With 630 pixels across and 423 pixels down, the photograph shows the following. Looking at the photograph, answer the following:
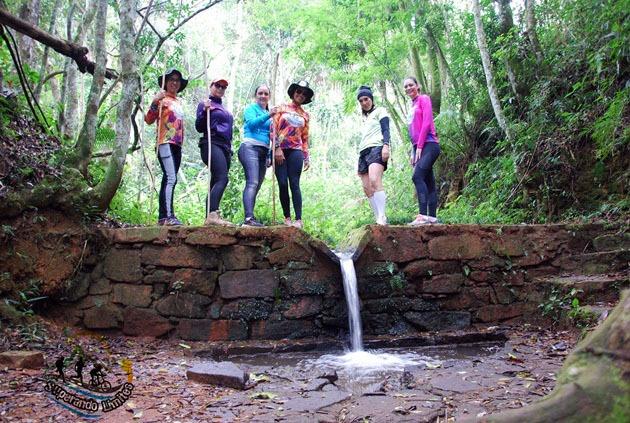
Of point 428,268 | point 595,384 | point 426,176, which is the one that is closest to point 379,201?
point 426,176

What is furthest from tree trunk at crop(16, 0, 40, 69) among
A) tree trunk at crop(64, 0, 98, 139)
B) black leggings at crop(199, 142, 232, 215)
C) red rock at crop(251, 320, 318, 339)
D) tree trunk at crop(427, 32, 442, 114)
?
tree trunk at crop(427, 32, 442, 114)

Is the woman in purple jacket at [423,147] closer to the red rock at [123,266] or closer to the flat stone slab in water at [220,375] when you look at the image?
the flat stone slab in water at [220,375]

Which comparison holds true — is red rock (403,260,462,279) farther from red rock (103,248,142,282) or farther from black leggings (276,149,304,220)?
red rock (103,248,142,282)

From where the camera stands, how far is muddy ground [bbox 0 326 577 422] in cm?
314

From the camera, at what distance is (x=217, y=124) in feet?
18.9

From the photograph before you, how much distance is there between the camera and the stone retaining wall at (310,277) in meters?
5.42

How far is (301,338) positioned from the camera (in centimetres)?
558

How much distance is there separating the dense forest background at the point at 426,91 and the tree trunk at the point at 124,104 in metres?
0.02

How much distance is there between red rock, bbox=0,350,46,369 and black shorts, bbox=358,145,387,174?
4.08m

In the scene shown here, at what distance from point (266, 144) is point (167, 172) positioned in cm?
120

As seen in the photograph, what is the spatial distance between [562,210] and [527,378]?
434 cm

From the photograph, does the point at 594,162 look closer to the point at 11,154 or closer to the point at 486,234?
the point at 486,234

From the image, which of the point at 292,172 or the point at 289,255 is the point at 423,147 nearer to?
the point at 292,172

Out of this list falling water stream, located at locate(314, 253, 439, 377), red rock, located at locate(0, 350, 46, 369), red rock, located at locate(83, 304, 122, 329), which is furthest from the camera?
red rock, located at locate(83, 304, 122, 329)
